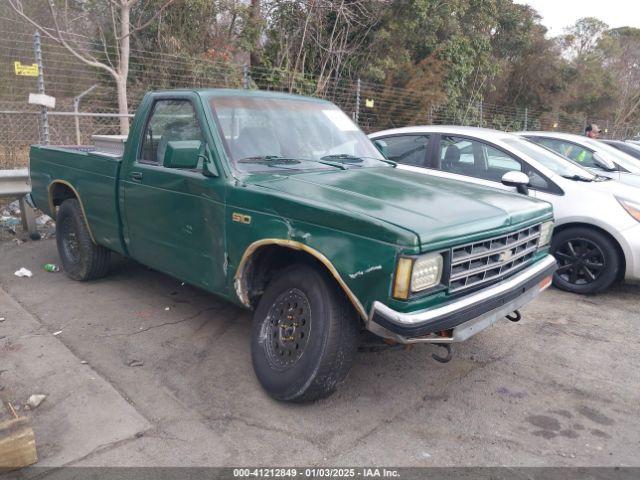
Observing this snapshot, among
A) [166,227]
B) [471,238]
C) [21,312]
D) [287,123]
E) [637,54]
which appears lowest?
[21,312]

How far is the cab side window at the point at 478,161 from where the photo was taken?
5.84 metres

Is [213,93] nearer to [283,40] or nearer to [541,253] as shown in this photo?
[541,253]

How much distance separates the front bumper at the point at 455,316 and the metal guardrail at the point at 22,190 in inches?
223

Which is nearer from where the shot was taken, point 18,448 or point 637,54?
point 18,448

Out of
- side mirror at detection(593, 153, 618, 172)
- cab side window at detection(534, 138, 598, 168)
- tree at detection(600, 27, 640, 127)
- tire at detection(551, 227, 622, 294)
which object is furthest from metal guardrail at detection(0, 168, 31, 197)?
tree at detection(600, 27, 640, 127)

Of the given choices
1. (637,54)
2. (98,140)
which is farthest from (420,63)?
(637,54)

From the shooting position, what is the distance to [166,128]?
14.1 ft

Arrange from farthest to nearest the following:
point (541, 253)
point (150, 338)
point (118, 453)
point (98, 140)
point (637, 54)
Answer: point (637, 54) → point (98, 140) → point (150, 338) → point (541, 253) → point (118, 453)

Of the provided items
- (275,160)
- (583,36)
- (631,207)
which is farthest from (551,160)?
(583,36)

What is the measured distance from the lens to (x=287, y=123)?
4168 mm

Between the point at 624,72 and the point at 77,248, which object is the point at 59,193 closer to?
the point at 77,248

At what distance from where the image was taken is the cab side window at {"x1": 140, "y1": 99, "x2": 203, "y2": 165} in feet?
13.2

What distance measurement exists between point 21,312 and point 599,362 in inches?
188

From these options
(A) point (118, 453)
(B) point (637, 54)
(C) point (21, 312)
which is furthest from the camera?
(B) point (637, 54)
